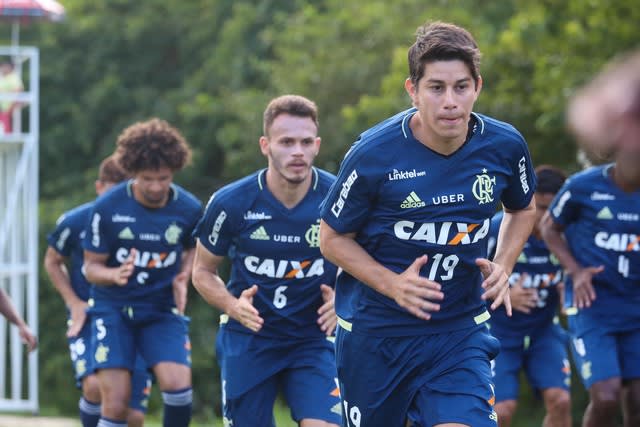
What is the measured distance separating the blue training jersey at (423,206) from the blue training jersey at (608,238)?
2672 millimetres

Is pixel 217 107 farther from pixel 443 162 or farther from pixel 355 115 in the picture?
pixel 443 162

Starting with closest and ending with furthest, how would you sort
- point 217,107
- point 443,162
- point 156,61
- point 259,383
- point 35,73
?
point 443,162
point 259,383
point 35,73
point 217,107
point 156,61

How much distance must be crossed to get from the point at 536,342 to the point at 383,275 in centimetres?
399

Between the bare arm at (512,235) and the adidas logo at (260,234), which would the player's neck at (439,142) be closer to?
the bare arm at (512,235)

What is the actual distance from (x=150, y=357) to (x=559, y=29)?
11136 mm

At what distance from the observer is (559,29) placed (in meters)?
17.8

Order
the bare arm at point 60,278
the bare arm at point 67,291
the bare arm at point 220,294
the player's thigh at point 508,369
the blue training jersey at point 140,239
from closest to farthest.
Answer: the bare arm at point 220,294 < the blue training jersey at point 140,239 < the player's thigh at point 508,369 < the bare arm at point 67,291 < the bare arm at point 60,278

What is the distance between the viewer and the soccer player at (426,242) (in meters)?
5.14

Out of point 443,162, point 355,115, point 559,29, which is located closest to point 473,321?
point 443,162

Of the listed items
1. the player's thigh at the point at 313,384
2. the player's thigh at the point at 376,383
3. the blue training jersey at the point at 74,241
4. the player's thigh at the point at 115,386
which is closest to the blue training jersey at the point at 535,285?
the player's thigh at the point at 313,384

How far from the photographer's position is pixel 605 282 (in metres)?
8.12

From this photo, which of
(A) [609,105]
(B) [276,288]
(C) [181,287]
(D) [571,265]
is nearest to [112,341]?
(C) [181,287]

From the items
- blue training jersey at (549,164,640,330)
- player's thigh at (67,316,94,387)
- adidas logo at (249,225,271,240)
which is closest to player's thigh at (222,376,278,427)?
adidas logo at (249,225,271,240)

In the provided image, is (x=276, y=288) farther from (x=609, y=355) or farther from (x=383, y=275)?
(x=609, y=355)
